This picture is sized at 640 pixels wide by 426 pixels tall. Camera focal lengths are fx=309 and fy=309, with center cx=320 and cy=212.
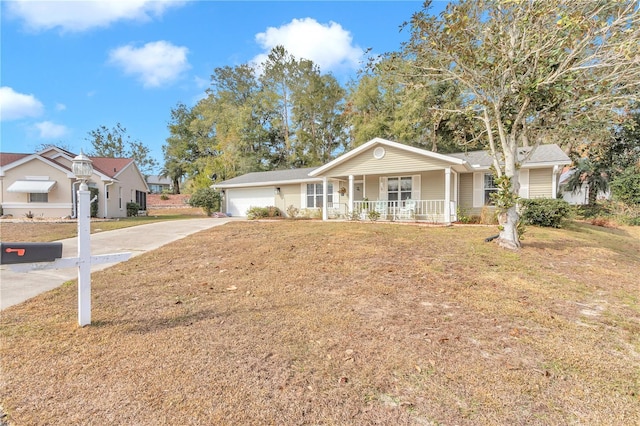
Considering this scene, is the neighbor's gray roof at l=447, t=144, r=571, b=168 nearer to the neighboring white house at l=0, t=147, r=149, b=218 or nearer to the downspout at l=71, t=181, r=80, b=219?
the downspout at l=71, t=181, r=80, b=219

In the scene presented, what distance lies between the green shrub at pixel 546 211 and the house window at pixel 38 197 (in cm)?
2563

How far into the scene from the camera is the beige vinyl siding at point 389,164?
13867mm

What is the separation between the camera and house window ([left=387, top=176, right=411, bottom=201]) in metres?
16.0

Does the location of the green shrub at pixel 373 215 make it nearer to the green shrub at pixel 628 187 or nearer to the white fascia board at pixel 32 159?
the green shrub at pixel 628 187

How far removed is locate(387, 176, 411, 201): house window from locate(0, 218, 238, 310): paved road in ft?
34.5

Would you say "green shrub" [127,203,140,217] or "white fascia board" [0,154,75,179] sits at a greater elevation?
"white fascia board" [0,154,75,179]

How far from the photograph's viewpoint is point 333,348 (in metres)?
3.12

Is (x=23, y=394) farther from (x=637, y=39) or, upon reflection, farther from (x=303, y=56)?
(x=303, y=56)

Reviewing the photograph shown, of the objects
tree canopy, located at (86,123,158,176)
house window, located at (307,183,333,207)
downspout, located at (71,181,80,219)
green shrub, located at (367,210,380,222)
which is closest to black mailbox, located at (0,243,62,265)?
green shrub, located at (367,210,380,222)

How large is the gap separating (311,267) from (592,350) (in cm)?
427

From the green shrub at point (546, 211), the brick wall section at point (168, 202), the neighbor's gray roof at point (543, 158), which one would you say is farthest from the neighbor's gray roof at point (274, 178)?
the brick wall section at point (168, 202)

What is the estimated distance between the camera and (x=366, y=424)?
82.7 inches

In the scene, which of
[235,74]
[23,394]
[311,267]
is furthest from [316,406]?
[235,74]

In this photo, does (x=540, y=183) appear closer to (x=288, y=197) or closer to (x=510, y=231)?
(x=510, y=231)
